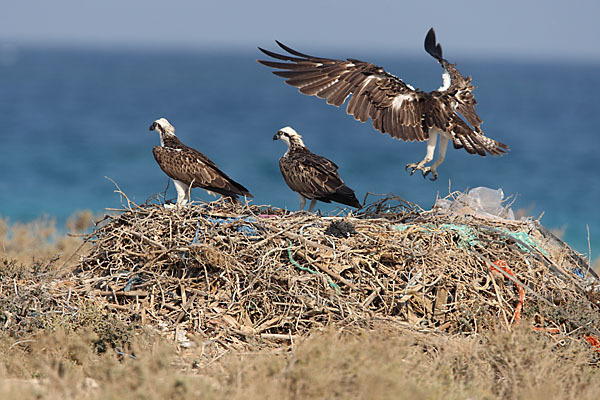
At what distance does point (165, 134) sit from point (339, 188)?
7.50 ft

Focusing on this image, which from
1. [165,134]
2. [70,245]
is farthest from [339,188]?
[70,245]

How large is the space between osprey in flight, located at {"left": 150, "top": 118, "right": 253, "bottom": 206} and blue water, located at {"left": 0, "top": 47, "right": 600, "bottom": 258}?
301 cm

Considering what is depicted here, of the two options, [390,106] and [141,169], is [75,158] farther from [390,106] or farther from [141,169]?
[390,106]

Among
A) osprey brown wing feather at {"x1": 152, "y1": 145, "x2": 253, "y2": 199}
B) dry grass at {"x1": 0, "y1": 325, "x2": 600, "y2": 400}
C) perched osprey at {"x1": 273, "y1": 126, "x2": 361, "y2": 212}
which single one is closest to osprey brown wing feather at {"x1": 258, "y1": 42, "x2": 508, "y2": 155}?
perched osprey at {"x1": 273, "y1": 126, "x2": 361, "y2": 212}

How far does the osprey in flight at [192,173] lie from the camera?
25.2 feet

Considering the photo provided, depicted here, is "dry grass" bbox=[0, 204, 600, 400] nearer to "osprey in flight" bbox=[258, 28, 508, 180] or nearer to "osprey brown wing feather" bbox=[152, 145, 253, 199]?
"osprey brown wing feather" bbox=[152, 145, 253, 199]

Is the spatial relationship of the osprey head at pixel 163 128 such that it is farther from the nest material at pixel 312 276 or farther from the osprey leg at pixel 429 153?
the osprey leg at pixel 429 153

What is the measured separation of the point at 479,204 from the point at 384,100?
7.03 ft

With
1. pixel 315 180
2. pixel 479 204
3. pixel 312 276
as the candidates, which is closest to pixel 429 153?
pixel 315 180

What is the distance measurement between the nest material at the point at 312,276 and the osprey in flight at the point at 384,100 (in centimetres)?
90

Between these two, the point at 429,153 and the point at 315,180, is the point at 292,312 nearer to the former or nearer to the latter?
the point at 315,180

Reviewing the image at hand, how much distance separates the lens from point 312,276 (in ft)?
20.4

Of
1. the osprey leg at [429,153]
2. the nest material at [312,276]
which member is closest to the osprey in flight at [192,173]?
the nest material at [312,276]

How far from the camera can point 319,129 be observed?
4359 cm
